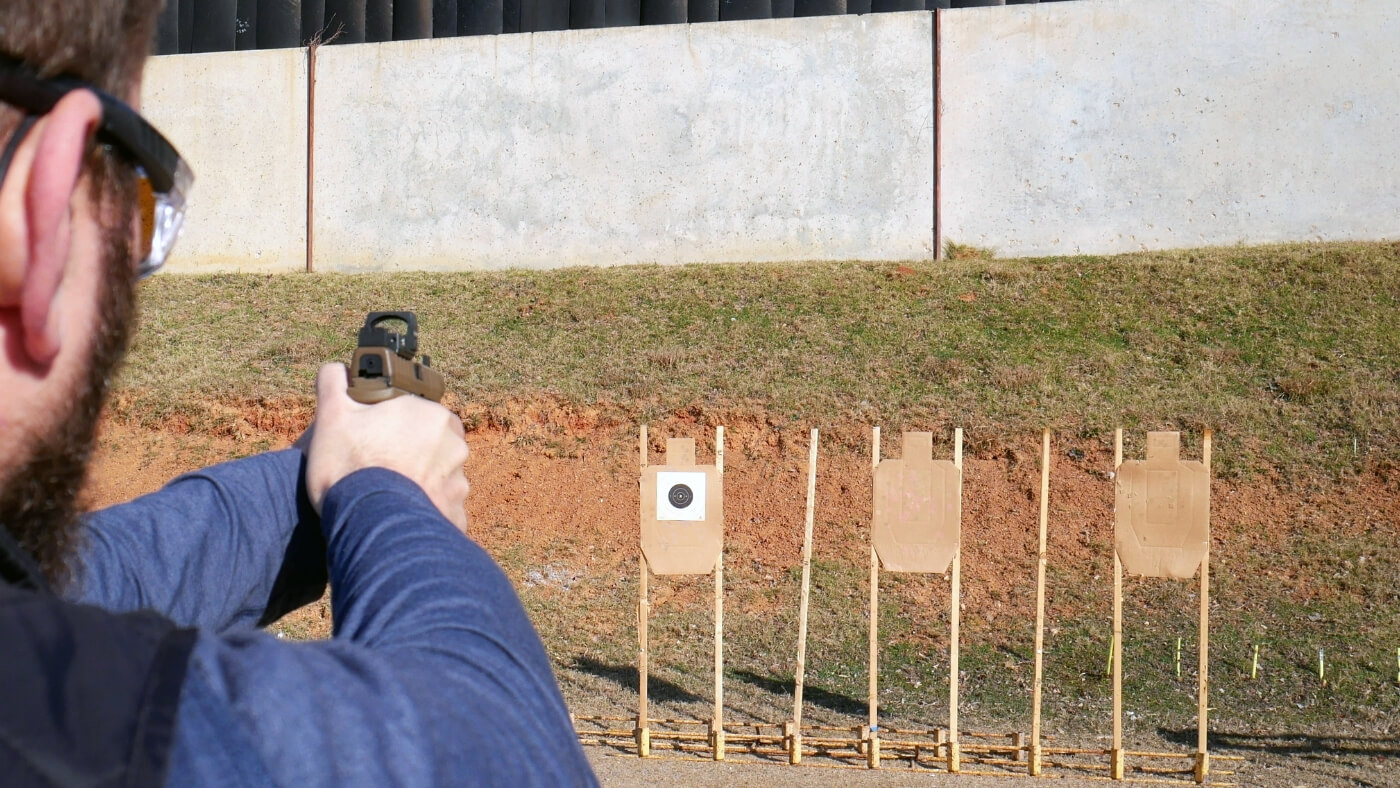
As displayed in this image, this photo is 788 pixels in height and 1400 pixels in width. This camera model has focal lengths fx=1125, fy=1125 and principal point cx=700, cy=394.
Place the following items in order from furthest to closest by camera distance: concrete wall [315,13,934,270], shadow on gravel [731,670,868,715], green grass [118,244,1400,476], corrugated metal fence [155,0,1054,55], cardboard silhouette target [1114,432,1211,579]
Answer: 1. corrugated metal fence [155,0,1054,55]
2. concrete wall [315,13,934,270]
3. green grass [118,244,1400,476]
4. shadow on gravel [731,670,868,715]
5. cardboard silhouette target [1114,432,1211,579]

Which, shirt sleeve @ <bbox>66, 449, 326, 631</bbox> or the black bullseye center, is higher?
shirt sleeve @ <bbox>66, 449, 326, 631</bbox>

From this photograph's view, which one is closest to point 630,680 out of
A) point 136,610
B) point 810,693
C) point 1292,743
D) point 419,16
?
point 810,693

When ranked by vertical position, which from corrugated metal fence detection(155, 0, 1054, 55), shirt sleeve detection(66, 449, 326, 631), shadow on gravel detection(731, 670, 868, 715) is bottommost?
shadow on gravel detection(731, 670, 868, 715)

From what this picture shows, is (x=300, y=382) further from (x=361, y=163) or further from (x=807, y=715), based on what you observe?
(x=807, y=715)

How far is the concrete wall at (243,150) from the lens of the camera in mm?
11094

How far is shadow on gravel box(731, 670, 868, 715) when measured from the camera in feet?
18.7

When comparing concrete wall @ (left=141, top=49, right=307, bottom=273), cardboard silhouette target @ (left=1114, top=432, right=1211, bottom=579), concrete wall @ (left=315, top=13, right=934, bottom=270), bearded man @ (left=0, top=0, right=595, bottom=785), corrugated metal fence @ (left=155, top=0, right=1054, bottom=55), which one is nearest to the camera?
bearded man @ (left=0, top=0, right=595, bottom=785)

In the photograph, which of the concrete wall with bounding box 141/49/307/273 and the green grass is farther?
the concrete wall with bounding box 141/49/307/273

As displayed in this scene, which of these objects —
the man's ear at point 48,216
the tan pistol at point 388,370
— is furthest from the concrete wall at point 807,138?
the man's ear at point 48,216

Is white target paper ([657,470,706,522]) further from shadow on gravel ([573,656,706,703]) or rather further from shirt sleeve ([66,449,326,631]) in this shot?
shirt sleeve ([66,449,326,631])

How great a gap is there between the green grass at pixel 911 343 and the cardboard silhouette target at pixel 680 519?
2.74 m

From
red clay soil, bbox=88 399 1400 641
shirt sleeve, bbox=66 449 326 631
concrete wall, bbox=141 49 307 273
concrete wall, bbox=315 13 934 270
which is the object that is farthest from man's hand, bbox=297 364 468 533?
concrete wall, bbox=141 49 307 273

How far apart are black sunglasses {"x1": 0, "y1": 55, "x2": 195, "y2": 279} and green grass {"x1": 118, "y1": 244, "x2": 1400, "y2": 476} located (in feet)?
24.0

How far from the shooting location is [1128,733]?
529 cm
